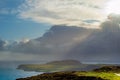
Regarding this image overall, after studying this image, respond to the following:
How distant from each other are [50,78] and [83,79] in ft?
23.7

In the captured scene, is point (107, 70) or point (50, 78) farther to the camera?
point (107, 70)

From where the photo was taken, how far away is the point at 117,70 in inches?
2970

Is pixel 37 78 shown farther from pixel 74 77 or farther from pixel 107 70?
pixel 107 70

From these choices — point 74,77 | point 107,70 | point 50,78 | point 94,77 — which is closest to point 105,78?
point 94,77

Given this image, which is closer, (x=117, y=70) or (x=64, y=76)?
(x=64, y=76)

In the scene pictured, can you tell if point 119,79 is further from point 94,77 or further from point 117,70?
point 117,70

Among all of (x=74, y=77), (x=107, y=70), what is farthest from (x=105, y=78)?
(x=107, y=70)

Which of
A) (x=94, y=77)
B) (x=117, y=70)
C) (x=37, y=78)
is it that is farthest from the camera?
(x=117, y=70)

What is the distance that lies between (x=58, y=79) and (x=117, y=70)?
19.8 metres

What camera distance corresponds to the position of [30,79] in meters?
66.1

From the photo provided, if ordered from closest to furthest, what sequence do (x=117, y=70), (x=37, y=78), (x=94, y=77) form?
(x=94, y=77) → (x=37, y=78) → (x=117, y=70)

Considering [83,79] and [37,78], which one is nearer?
[83,79]

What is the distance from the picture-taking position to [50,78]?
63062 millimetres

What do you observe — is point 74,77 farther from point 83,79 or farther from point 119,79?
point 119,79
